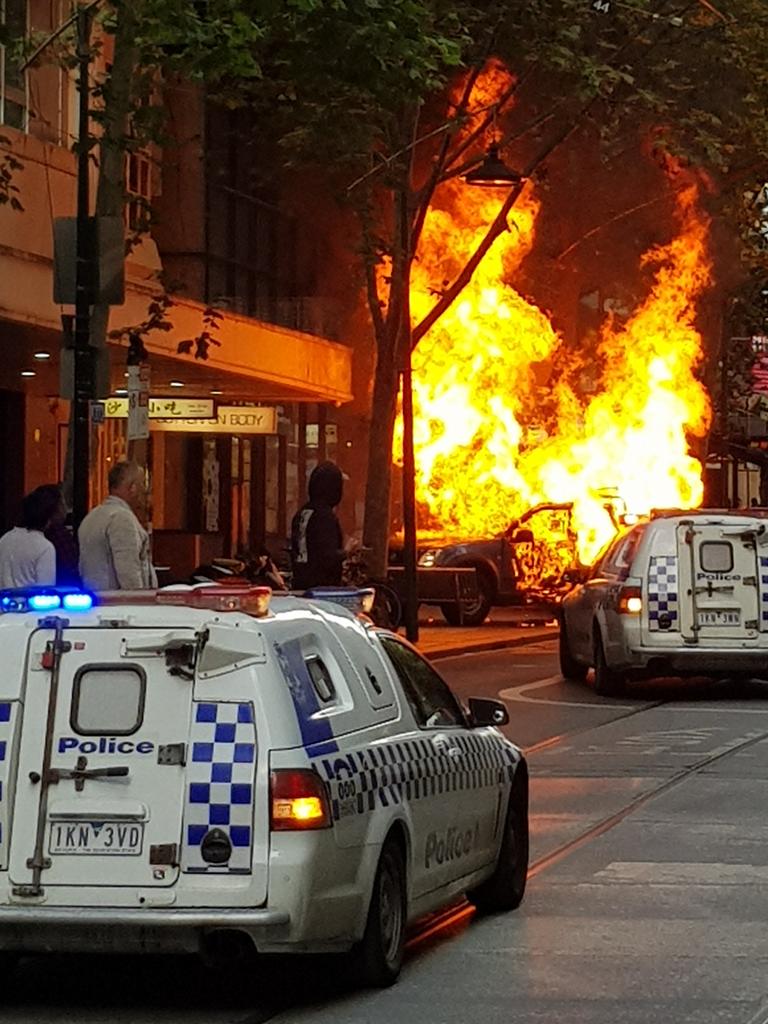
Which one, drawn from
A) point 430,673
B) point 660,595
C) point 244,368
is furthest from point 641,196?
point 430,673

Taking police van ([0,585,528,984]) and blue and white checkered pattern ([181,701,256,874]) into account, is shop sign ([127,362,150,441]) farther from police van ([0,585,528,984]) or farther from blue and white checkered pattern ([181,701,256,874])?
blue and white checkered pattern ([181,701,256,874])

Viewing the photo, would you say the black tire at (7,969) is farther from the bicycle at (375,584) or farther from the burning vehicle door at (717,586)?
the bicycle at (375,584)

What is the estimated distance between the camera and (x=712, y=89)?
3272 centimetres

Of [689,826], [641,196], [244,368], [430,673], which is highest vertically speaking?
[641,196]

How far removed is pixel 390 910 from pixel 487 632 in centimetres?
2477

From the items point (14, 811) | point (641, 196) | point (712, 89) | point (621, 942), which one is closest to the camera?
point (14, 811)

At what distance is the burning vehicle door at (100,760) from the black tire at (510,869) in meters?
2.53

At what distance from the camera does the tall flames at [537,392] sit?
40.1 m

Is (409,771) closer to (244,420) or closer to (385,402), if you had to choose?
(385,402)

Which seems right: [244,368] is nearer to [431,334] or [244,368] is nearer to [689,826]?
[431,334]

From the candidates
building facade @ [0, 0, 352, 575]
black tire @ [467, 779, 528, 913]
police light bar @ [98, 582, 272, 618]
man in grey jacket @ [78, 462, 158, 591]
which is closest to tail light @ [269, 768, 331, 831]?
police light bar @ [98, 582, 272, 618]

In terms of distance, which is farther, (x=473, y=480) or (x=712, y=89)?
(x=473, y=480)

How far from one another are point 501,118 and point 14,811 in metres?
27.6

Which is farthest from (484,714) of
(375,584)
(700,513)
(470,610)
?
(470,610)
